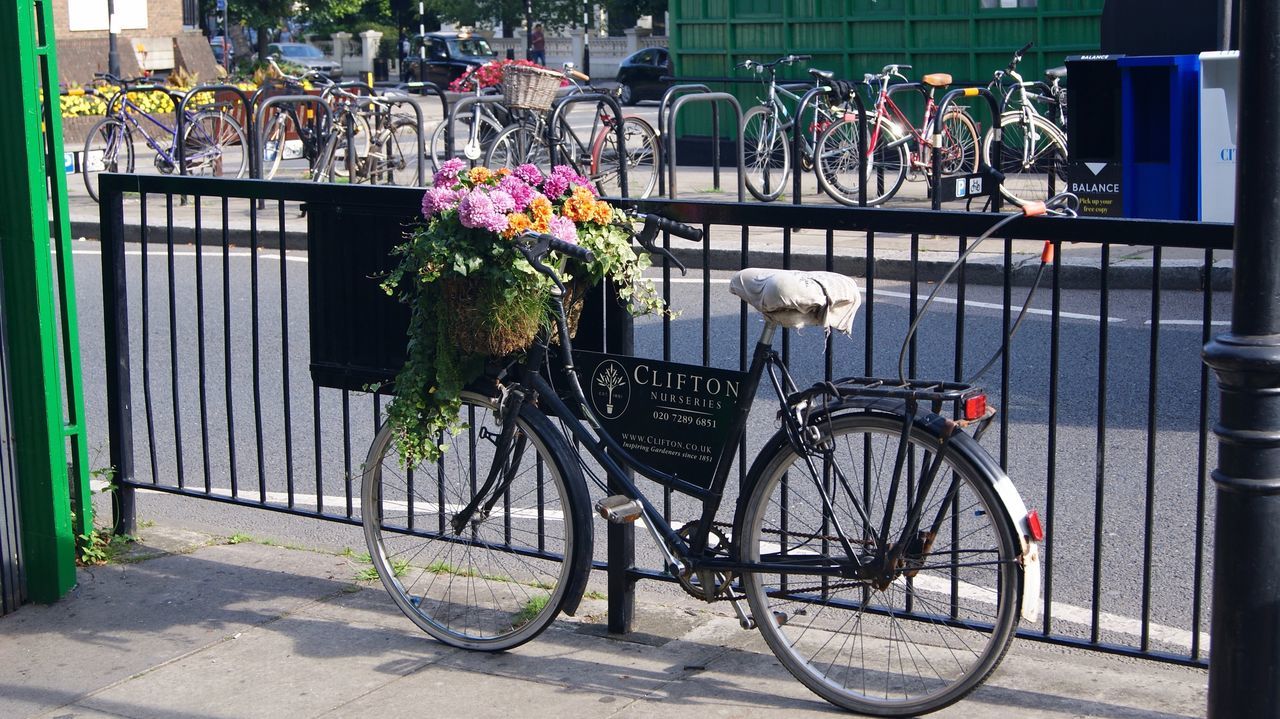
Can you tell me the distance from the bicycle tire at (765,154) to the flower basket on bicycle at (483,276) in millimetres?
9332

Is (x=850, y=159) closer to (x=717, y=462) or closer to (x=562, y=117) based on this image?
(x=562, y=117)

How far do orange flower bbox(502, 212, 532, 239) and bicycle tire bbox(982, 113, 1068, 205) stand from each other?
9.34 meters

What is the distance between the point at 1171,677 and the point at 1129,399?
135 inches

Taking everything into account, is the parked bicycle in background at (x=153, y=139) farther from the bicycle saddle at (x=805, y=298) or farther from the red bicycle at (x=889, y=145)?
the bicycle saddle at (x=805, y=298)

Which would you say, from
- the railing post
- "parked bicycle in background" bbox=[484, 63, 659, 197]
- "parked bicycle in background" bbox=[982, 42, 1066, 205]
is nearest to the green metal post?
the railing post

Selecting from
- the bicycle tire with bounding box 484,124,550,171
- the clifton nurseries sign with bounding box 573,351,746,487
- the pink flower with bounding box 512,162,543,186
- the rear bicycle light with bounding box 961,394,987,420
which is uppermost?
the bicycle tire with bounding box 484,124,550,171

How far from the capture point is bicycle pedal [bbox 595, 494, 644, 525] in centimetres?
398

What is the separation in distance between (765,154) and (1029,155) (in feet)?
8.58

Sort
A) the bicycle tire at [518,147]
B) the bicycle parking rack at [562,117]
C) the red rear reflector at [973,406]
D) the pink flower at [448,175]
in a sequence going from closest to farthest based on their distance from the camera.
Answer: the red rear reflector at [973,406] < the pink flower at [448,175] < the bicycle parking rack at [562,117] < the bicycle tire at [518,147]

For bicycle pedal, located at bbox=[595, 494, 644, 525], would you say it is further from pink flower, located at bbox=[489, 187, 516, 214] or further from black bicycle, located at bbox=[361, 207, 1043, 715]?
pink flower, located at bbox=[489, 187, 516, 214]

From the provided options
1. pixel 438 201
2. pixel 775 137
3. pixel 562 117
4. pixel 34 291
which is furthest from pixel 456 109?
pixel 438 201

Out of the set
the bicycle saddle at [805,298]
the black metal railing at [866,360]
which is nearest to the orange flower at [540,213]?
the black metal railing at [866,360]

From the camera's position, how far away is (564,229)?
13.1 ft

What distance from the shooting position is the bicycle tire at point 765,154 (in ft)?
45.5
